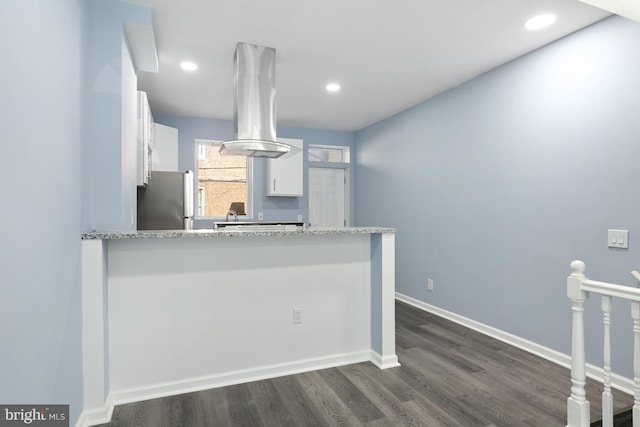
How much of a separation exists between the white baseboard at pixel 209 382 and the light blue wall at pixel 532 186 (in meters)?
1.51

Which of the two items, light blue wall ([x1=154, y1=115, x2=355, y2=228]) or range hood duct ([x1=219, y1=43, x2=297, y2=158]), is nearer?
range hood duct ([x1=219, y1=43, x2=297, y2=158])

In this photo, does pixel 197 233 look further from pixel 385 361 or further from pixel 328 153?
pixel 328 153

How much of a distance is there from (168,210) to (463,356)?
3407 millimetres

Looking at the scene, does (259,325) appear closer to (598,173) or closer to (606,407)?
(606,407)

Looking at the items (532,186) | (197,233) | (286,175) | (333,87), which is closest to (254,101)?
(333,87)

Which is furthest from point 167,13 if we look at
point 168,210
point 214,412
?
point 214,412

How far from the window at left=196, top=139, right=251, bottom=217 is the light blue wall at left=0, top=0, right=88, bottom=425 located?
3441mm

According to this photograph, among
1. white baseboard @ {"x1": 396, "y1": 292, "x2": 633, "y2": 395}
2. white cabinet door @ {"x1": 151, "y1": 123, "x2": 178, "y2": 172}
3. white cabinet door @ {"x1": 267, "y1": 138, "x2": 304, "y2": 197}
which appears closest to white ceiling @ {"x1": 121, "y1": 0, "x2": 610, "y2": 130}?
white cabinet door @ {"x1": 151, "y1": 123, "x2": 178, "y2": 172}

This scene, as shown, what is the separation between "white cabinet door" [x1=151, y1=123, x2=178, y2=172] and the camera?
4352 mm

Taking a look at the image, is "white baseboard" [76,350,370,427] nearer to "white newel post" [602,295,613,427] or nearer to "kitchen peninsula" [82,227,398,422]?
"kitchen peninsula" [82,227,398,422]

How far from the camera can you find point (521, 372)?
264cm

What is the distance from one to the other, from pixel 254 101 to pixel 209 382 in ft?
7.69

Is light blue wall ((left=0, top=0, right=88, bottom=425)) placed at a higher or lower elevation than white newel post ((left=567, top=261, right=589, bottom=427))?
higher

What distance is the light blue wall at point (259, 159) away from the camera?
5176 mm
